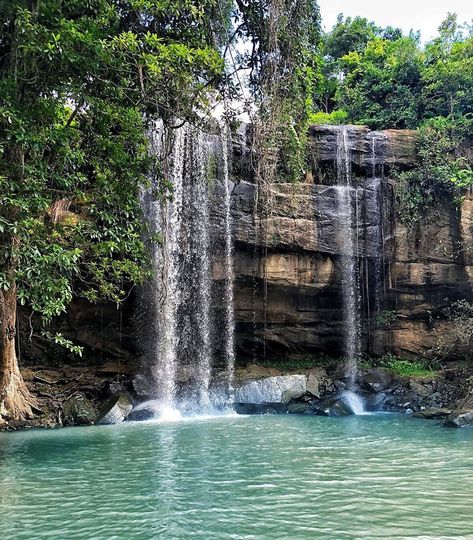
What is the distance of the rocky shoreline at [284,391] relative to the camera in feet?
43.1

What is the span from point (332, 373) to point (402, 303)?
308cm

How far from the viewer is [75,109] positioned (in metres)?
8.65

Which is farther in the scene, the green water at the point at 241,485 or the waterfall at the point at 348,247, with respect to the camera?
the waterfall at the point at 348,247

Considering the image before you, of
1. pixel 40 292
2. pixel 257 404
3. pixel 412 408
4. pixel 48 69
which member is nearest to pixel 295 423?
pixel 257 404

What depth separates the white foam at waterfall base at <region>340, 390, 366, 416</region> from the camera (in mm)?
13984

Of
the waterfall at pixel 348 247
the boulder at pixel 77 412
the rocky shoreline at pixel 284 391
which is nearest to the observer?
the boulder at pixel 77 412

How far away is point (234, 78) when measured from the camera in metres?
10.2

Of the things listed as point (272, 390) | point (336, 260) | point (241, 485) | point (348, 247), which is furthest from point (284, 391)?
point (241, 485)

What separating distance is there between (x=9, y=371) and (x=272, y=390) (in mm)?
7305

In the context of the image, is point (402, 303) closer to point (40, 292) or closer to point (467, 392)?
point (467, 392)

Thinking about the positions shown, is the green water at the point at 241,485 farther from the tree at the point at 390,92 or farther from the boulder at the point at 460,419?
the tree at the point at 390,92

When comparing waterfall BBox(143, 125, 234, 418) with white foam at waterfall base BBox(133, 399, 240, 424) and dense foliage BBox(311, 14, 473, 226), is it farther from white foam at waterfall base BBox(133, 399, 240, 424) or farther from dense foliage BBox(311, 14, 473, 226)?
dense foliage BBox(311, 14, 473, 226)

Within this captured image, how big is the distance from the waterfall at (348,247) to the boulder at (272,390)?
1.97m

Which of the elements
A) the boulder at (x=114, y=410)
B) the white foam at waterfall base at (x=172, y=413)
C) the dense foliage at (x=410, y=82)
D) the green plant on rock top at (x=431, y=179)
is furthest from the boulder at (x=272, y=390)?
the dense foliage at (x=410, y=82)
